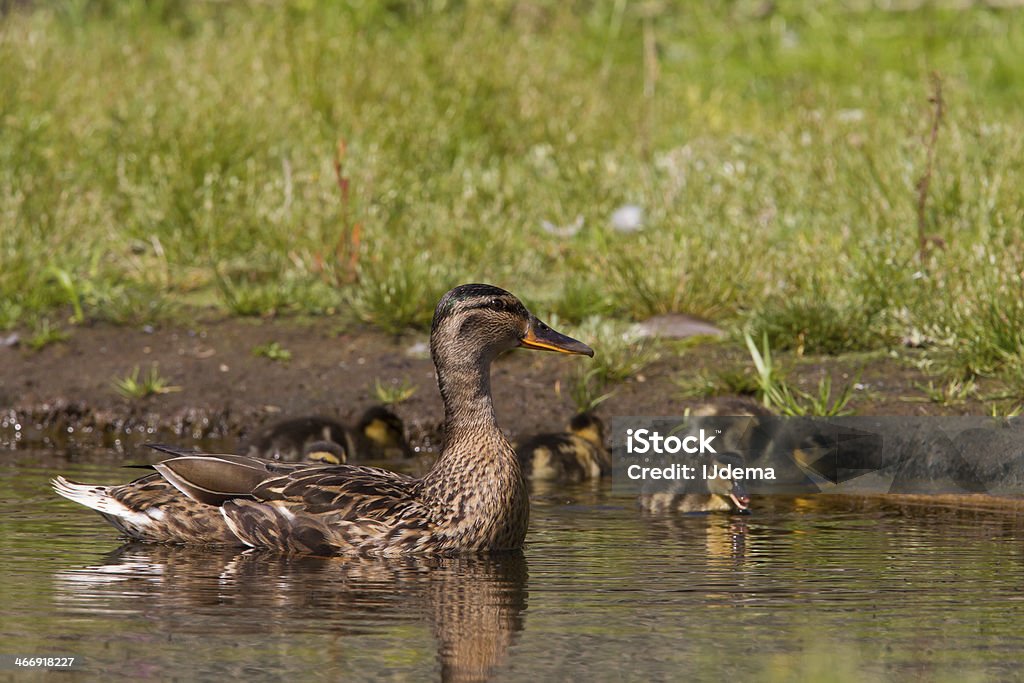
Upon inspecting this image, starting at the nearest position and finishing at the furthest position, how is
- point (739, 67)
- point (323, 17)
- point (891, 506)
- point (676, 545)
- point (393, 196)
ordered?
point (676, 545) → point (891, 506) → point (393, 196) → point (323, 17) → point (739, 67)

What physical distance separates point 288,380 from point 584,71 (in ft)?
19.8

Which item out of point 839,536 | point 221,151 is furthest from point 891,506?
point 221,151

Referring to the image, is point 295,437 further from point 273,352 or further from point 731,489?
point 731,489

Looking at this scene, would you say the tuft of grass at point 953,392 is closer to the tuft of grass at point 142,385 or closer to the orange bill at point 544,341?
the orange bill at point 544,341

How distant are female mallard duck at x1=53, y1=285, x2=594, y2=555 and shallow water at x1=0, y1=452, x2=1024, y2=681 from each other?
12 cm

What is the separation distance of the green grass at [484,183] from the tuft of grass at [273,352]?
465 millimetres

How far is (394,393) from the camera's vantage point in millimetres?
9250

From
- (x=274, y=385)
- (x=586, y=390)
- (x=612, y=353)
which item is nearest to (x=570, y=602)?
(x=586, y=390)

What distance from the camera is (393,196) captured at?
1117 cm

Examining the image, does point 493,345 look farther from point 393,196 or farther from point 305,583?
point 393,196

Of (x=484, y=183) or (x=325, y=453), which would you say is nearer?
(x=325, y=453)

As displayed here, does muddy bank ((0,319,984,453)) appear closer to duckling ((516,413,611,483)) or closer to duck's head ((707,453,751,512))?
duckling ((516,413,611,483))

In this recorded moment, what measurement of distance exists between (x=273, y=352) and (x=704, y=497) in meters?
3.05

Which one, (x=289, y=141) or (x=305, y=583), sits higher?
(x=289, y=141)
